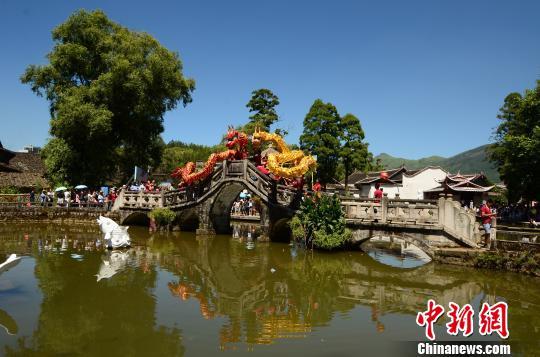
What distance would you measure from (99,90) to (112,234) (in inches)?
548

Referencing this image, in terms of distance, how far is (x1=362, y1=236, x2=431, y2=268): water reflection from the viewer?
14.8 metres

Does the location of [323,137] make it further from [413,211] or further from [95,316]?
[95,316]

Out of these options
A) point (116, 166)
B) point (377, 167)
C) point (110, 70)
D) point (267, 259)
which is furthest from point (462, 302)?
point (377, 167)

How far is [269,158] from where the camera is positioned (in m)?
18.2

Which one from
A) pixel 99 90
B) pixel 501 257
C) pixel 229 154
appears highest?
pixel 99 90

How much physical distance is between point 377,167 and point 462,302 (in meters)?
52.8

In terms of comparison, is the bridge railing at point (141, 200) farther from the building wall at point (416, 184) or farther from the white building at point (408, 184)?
the building wall at point (416, 184)

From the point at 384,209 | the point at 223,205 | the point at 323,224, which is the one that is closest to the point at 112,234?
the point at 223,205

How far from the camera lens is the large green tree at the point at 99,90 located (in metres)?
26.5

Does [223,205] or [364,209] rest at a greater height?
[223,205]

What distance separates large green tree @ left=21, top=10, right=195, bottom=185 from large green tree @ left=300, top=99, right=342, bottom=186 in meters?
11.7

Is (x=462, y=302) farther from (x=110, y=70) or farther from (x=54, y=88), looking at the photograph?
(x=54, y=88)

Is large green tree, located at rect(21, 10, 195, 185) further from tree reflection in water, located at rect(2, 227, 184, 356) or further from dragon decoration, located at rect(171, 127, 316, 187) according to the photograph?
tree reflection in water, located at rect(2, 227, 184, 356)

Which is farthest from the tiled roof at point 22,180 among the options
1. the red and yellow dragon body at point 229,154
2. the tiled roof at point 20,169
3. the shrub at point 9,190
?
the red and yellow dragon body at point 229,154
